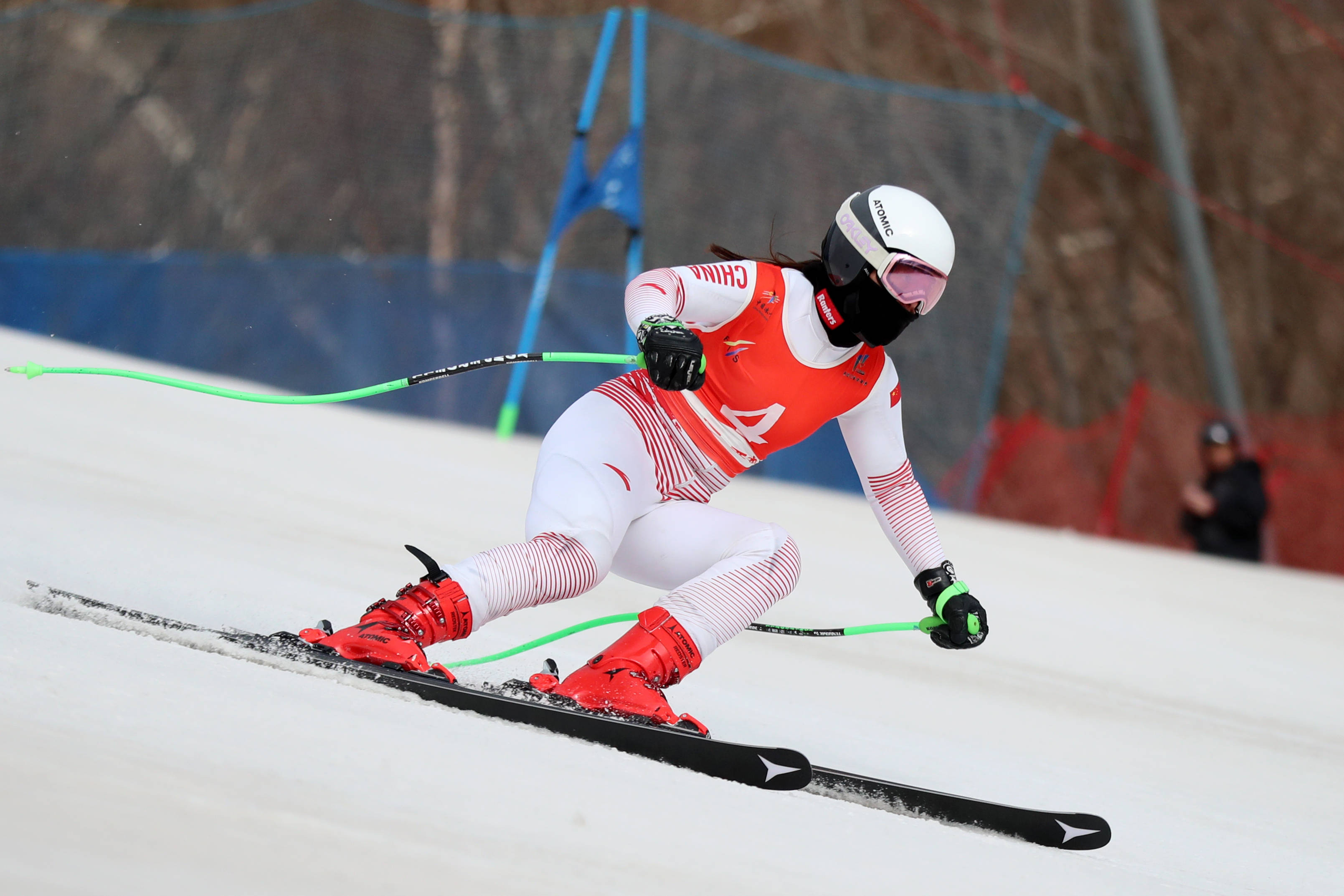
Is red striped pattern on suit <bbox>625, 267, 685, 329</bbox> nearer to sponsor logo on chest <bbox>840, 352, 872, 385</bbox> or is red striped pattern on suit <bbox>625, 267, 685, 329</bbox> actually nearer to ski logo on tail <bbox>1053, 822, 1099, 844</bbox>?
sponsor logo on chest <bbox>840, 352, 872, 385</bbox>

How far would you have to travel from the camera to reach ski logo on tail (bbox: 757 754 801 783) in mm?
2510

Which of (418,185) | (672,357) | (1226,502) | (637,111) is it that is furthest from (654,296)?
(418,185)

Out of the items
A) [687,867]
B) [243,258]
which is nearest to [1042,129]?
[243,258]

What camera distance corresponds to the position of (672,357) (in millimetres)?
2736

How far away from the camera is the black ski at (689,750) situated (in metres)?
2.53

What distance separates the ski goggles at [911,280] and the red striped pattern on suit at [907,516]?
0.48 m

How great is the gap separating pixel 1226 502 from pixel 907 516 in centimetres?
672

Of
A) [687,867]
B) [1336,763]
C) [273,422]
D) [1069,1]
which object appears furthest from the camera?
[1069,1]

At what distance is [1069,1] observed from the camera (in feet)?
68.1

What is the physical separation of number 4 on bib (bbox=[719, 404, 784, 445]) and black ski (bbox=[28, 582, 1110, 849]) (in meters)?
0.80

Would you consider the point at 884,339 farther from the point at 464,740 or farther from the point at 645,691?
the point at 464,740

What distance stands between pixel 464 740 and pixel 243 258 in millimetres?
8541

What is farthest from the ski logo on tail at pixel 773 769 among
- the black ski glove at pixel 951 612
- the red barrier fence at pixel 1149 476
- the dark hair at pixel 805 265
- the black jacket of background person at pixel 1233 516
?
the red barrier fence at pixel 1149 476

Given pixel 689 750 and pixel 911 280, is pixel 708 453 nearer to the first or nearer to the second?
pixel 911 280
